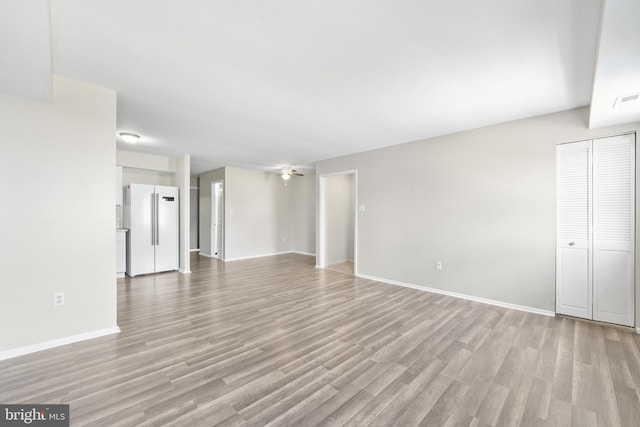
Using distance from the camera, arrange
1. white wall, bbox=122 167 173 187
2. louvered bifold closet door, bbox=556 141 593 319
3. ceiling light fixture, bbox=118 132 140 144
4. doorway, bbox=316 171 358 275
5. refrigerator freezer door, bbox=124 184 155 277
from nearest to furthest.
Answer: louvered bifold closet door, bbox=556 141 593 319 → ceiling light fixture, bbox=118 132 140 144 → refrigerator freezer door, bbox=124 184 155 277 → white wall, bbox=122 167 173 187 → doorway, bbox=316 171 358 275

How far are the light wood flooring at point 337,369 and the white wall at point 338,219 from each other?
10.1ft

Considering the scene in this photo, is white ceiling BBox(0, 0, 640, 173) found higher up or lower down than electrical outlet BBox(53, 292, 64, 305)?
higher up

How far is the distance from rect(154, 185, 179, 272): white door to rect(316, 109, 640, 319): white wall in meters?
4.29

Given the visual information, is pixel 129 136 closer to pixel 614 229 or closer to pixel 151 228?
pixel 151 228

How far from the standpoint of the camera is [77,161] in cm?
261

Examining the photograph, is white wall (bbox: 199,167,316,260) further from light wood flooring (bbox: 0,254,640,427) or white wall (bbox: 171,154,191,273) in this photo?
light wood flooring (bbox: 0,254,640,427)

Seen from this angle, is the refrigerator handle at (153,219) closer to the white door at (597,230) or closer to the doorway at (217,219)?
the doorway at (217,219)

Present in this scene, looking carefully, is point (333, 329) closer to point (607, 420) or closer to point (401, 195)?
point (607, 420)

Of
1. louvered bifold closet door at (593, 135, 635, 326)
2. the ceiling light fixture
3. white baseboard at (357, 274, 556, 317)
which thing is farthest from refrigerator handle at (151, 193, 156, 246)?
louvered bifold closet door at (593, 135, 635, 326)

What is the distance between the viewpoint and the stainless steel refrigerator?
5.34 meters

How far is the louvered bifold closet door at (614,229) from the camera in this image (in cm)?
293

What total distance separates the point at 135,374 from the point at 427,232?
13.8 feet

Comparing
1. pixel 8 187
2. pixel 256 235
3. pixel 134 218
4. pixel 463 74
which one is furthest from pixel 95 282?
pixel 256 235

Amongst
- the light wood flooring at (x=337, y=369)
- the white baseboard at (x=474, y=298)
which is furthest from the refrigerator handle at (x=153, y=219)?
the white baseboard at (x=474, y=298)
